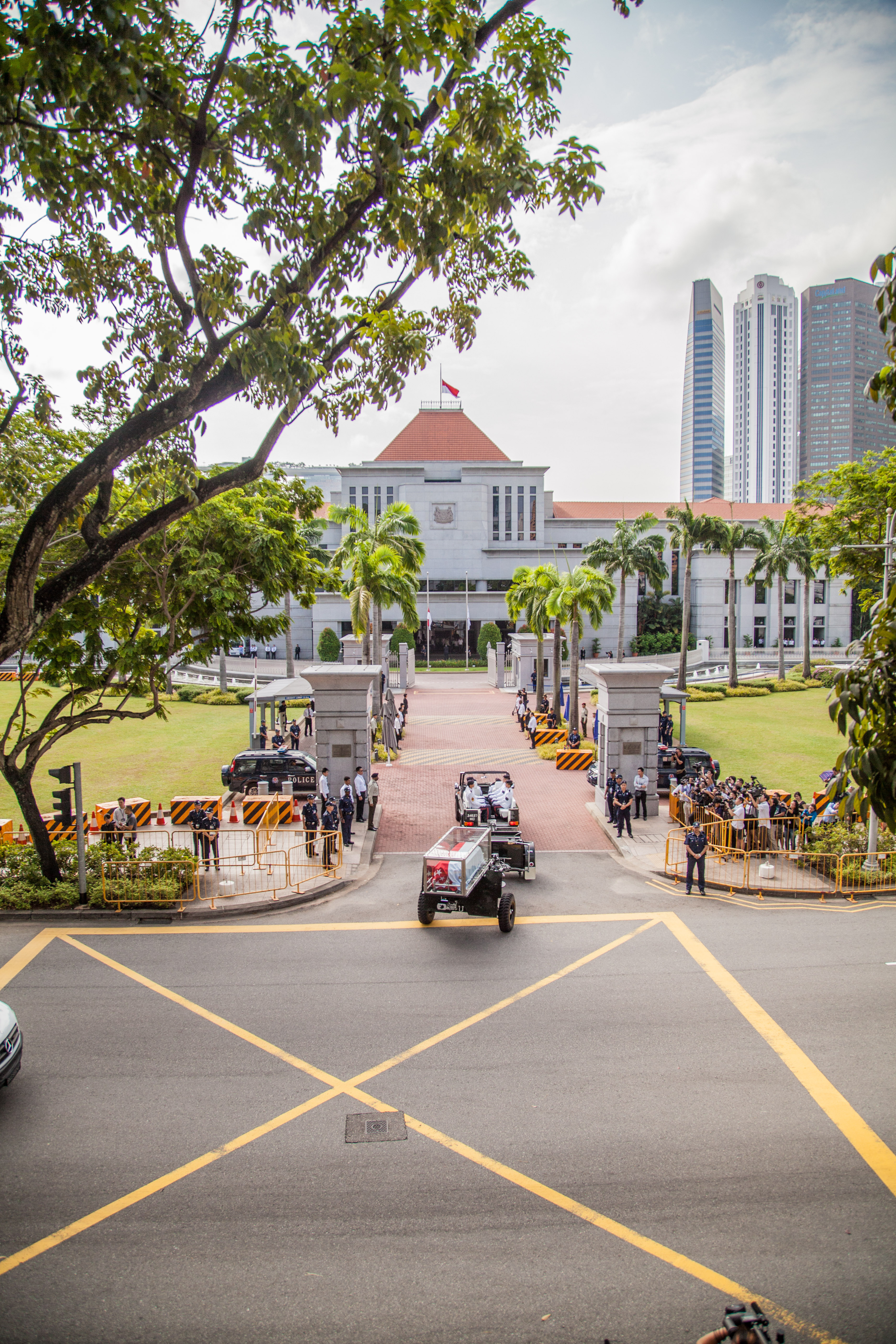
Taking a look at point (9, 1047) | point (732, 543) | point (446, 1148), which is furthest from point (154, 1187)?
point (732, 543)

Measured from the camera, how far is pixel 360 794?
20.4m

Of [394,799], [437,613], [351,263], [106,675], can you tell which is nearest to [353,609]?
[394,799]

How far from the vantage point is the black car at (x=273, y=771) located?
23.5m

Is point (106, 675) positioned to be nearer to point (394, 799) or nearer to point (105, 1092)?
point (105, 1092)

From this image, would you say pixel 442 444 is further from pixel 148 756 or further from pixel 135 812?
pixel 135 812

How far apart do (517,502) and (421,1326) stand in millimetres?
68757

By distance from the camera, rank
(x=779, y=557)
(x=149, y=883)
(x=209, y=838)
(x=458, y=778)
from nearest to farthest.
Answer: (x=149, y=883), (x=209, y=838), (x=458, y=778), (x=779, y=557)

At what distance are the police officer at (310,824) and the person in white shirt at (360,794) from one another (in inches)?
60.4

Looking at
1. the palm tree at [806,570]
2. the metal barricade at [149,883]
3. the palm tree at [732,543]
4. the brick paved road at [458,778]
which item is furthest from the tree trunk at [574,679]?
the palm tree at [806,570]

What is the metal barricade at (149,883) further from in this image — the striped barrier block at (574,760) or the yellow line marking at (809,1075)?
the striped barrier block at (574,760)

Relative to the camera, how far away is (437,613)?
219ft

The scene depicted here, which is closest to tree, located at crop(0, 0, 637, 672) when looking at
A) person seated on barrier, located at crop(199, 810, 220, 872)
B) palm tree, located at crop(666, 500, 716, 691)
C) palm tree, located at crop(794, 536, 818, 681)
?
person seated on barrier, located at crop(199, 810, 220, 872)

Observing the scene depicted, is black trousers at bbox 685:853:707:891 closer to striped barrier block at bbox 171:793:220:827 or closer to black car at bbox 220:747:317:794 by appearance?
striped barrier block at bbox 171:793:220:827

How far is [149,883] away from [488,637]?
1940 inches
